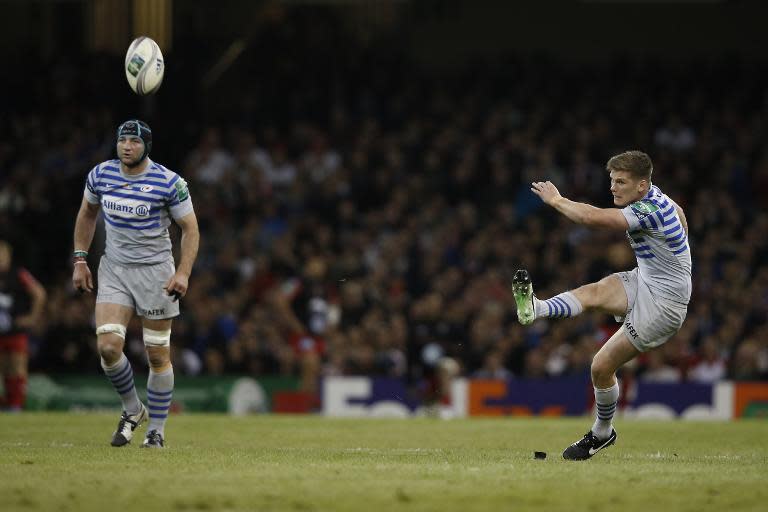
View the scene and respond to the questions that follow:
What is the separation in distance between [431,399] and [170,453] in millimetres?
10401

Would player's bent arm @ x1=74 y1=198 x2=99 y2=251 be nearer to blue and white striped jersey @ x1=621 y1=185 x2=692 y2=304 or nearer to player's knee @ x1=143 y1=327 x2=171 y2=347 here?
player's knee @ x1=143 y1=327 x2=171 y2=347

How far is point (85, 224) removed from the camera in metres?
11.2

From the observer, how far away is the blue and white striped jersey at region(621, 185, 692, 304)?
980cm

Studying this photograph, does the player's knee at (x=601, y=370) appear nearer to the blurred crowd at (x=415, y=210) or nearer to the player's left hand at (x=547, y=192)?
the player's left hand at (x=547, y=192)

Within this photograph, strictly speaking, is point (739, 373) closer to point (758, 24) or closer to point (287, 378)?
point (287, 378)

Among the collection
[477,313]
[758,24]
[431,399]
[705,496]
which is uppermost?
[758,24]

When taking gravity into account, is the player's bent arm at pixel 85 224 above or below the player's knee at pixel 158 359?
above

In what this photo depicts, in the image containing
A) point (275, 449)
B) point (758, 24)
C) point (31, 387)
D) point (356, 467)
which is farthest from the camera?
point (758, 24)

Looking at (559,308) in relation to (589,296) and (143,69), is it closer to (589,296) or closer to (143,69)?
(589,296)

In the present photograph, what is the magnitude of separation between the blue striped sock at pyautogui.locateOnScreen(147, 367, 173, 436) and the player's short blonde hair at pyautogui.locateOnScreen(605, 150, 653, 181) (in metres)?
4.10

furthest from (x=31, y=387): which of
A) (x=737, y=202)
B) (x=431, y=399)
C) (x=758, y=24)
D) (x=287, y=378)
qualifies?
(x=758, y=24)

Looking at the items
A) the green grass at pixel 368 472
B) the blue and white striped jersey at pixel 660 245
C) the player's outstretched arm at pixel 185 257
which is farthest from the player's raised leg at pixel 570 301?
the player's outstretched arm at pixel 185 257

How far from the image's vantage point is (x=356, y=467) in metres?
9.38

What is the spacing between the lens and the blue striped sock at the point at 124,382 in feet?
36.4
